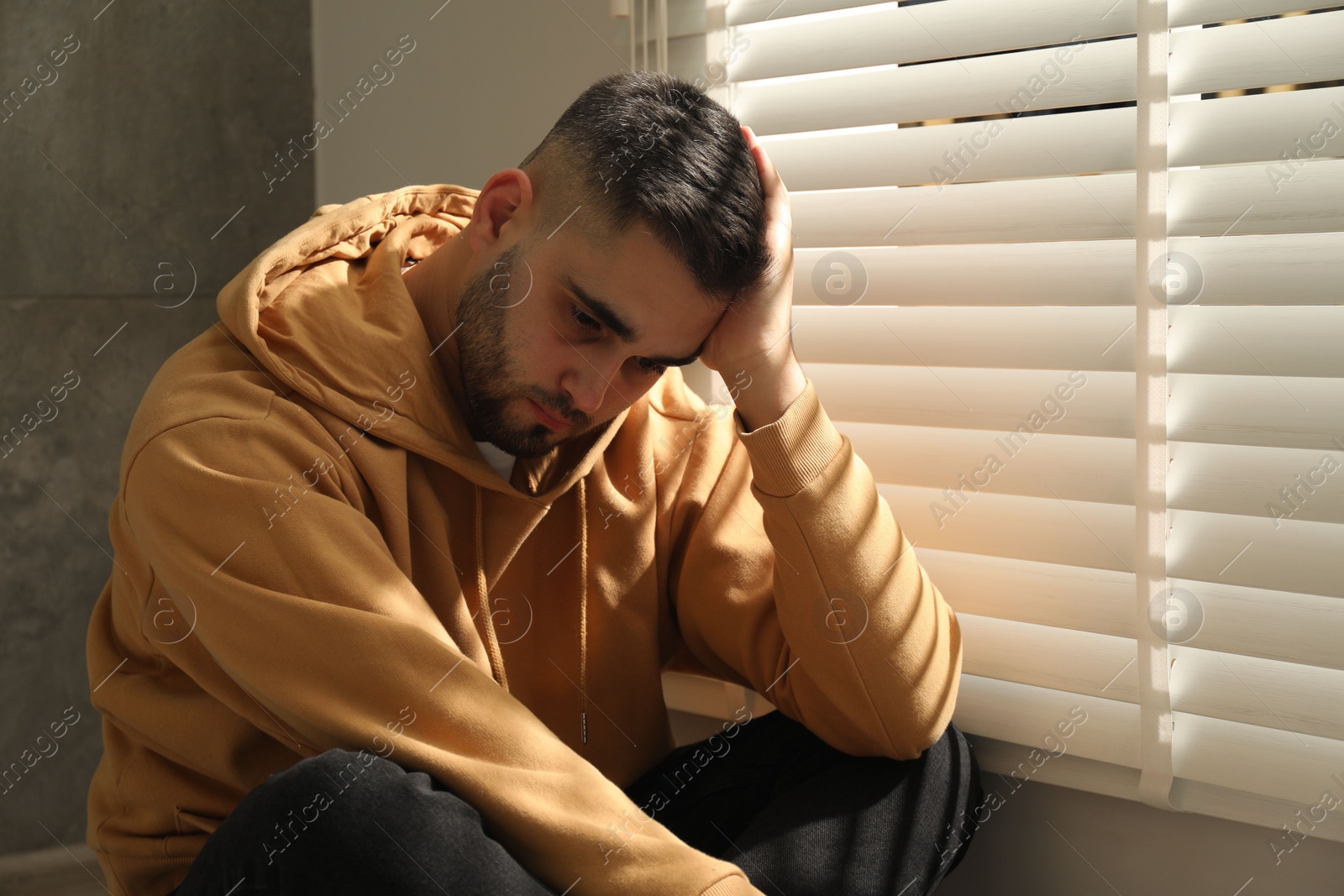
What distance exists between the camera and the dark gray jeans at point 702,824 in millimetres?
755

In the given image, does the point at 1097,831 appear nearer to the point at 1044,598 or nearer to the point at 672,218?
the point at 1044,598

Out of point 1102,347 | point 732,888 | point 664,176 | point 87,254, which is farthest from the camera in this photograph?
point 87,254

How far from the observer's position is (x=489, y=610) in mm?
1109

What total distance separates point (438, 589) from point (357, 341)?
25 centimetres

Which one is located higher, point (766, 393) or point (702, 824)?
point (766, 393)

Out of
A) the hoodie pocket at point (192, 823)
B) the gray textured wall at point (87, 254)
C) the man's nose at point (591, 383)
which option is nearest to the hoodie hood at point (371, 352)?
the man's nose at point (591, 383)

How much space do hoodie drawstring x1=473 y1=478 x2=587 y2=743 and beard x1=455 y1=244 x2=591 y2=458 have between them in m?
0.07

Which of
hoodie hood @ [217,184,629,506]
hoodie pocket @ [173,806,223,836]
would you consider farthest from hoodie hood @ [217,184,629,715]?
hoodie pocket @ [173,806,223,836]

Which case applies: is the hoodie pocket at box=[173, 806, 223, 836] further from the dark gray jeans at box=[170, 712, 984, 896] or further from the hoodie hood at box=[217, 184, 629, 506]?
the hoodie hood at box=[217, 184, 629, 506]

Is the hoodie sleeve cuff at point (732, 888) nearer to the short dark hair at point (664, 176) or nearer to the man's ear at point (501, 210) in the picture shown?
the short dark hair at point (664, 176)

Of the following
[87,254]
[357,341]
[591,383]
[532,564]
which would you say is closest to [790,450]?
[591,383]

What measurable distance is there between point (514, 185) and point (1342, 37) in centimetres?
77

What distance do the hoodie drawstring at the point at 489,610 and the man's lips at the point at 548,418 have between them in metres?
0.10

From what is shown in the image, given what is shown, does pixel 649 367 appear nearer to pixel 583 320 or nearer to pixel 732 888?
pixel 583 320
